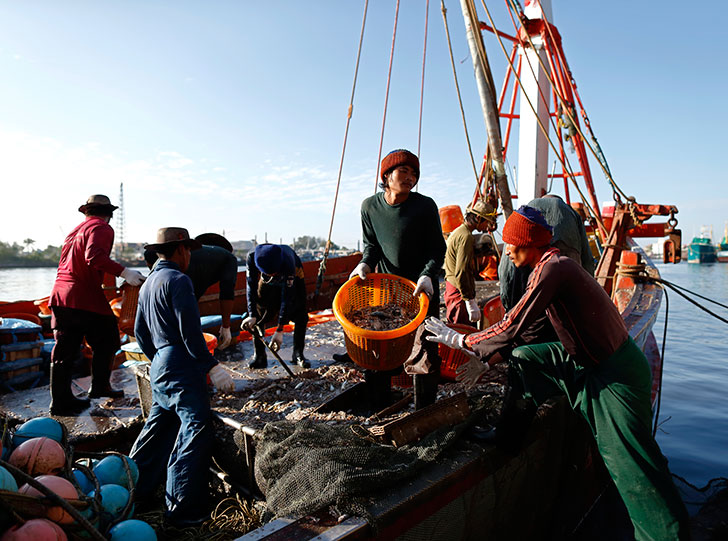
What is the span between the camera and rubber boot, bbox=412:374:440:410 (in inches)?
128

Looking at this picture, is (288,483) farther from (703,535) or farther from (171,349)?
(703,535)

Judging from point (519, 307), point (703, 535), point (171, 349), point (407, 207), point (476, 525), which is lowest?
point (703, 535)

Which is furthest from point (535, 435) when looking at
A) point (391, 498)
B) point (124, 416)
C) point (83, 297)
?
point (83, 297)

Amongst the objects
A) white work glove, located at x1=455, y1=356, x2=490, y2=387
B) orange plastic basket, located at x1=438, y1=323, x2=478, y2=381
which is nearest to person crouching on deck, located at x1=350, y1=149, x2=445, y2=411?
white work glove, located at x1=455, y1=356, x2=490, y2=387

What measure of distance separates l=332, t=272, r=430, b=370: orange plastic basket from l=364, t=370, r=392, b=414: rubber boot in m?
0.42

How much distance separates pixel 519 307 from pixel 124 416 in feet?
10.9

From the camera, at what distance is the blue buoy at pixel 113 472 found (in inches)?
108

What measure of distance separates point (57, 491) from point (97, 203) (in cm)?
251

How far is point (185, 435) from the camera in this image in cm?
290

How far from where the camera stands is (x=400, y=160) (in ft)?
10.4

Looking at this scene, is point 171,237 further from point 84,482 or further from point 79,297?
point 84,482

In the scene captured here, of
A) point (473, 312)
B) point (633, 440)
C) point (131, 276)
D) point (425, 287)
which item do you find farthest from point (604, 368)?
point (131, 276)

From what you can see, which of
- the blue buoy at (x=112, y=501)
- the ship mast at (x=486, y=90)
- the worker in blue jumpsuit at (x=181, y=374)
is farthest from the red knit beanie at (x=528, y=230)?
the blue buoy at (x=112, y=501)

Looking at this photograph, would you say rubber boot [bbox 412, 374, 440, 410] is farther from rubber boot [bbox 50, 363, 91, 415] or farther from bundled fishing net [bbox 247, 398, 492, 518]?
rubber boot [bbox 50, 363, 91, 415]
